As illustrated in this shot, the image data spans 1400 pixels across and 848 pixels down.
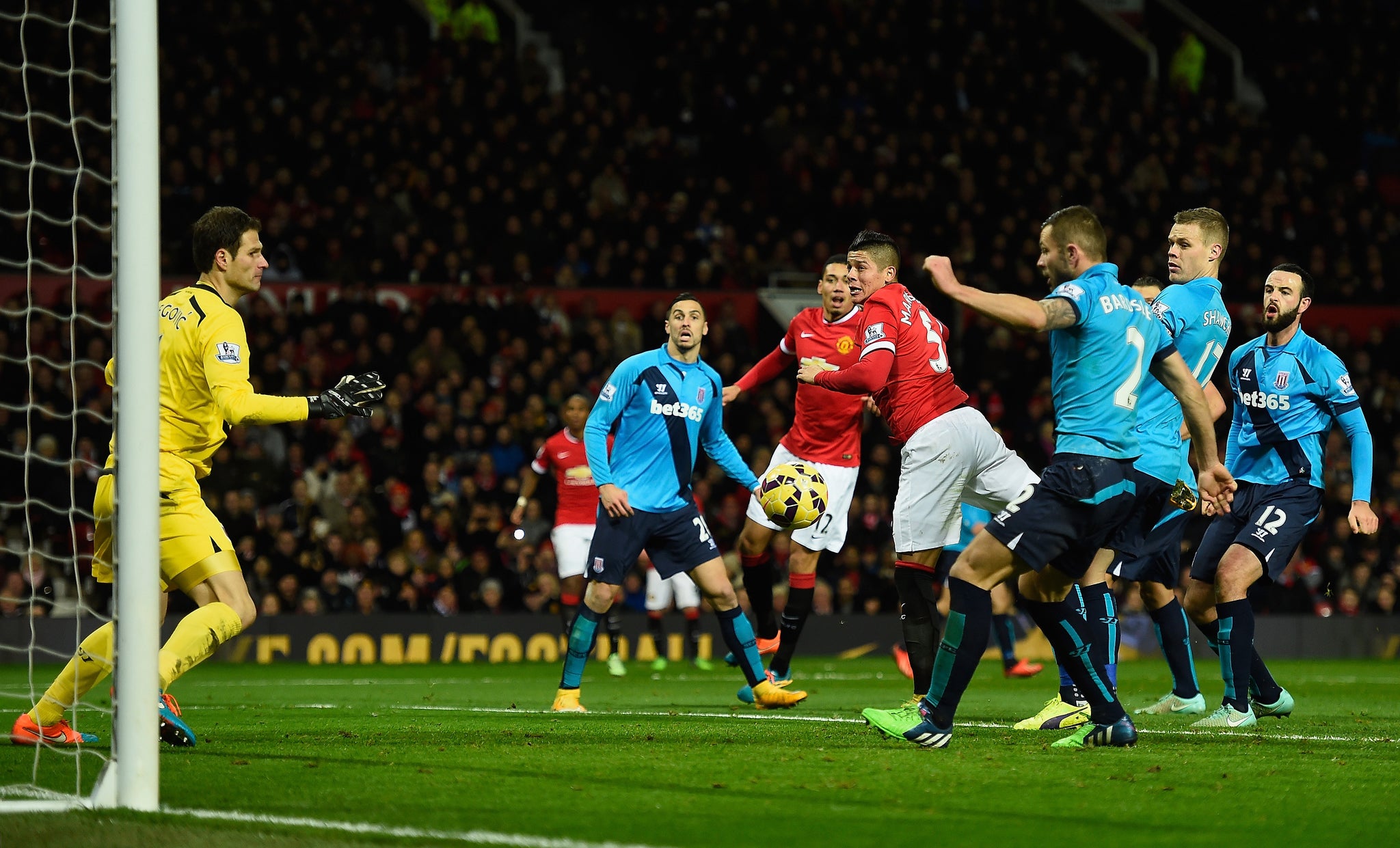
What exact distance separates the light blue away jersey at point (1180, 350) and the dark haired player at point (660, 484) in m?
2.51

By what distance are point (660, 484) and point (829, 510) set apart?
1.41 meters

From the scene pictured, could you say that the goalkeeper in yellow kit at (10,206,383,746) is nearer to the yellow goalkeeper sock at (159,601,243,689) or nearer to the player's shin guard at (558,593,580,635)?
the yellow goalkeeper sock at (159,601,243,689)

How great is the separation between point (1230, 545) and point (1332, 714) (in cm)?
154

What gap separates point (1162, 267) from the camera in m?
21.5

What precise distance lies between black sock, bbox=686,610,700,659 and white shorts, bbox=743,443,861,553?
18.4 ft

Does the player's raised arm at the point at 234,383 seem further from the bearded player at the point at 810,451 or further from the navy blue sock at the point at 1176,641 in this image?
the navy blue sock at the point at 1176,641

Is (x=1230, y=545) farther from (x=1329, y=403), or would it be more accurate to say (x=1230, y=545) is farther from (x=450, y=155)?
(x=450, y=155)

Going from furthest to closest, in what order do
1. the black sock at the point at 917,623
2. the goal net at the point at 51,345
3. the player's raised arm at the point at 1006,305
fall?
→ the goal net at the point at 51,345 → the black sock at the point at 917,623 → the player's raised arm at the point at 1006,305

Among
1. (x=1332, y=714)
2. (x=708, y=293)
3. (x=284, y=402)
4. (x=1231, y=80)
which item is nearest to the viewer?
(x=284, y=402)

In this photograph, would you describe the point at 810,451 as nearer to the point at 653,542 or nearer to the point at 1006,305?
the point at 653,542

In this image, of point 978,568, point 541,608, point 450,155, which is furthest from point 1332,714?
point 450,155

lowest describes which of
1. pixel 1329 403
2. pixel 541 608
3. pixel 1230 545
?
pixel 541 608

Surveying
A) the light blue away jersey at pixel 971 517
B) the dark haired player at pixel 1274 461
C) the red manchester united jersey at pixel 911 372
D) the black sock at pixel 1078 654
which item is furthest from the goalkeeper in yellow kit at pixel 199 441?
the light blue away jersey at pixel 971 517

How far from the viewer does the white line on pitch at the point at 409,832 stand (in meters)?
4.05
